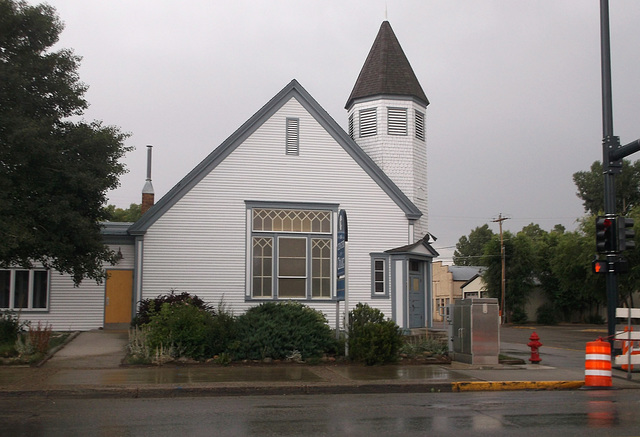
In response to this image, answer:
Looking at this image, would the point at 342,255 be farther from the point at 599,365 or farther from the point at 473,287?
the point at 473,287

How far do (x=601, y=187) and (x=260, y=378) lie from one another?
70.1m

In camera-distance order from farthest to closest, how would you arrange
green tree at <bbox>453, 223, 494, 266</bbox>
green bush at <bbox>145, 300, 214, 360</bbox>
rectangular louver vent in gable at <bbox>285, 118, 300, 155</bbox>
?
green tree at <bbox>453, 223, 494, 266</bbox>
rectangular louver vent in gable at <bbox>285, 118, 300, 155</bbox>
green bush at <bbox>145, 300, 214, 360</bbox>

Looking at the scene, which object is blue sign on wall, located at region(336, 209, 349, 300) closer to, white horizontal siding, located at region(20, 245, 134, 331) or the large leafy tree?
the large leafy tree

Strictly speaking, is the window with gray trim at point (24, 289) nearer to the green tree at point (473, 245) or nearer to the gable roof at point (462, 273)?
the gable roof at point (462, 273)

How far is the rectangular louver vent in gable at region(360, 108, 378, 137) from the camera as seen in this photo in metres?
25.7

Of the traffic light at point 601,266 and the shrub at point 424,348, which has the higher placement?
the traffic light at point 601,266

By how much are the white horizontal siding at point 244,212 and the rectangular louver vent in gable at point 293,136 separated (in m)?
0.18

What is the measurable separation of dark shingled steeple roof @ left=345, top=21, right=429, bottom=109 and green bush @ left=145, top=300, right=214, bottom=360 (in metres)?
12.9

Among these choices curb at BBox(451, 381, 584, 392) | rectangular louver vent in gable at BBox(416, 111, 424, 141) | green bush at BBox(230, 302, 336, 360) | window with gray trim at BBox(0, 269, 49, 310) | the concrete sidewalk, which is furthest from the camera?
rectangular louver vent in gable at BBox(416, 111, 424, 141)

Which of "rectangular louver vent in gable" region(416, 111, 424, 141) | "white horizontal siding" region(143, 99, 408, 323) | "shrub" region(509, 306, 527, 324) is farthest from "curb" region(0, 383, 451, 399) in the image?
"shrub" region(509, 306, 527, 324)

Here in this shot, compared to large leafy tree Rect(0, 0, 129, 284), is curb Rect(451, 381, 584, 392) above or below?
below

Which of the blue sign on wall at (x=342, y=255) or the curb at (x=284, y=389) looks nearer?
the curb at (x=284, y=389)

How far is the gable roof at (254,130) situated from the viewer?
22062mm

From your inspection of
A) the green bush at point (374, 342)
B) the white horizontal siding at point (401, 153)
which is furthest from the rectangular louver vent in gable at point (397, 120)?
the green bush at point (374, 342)
